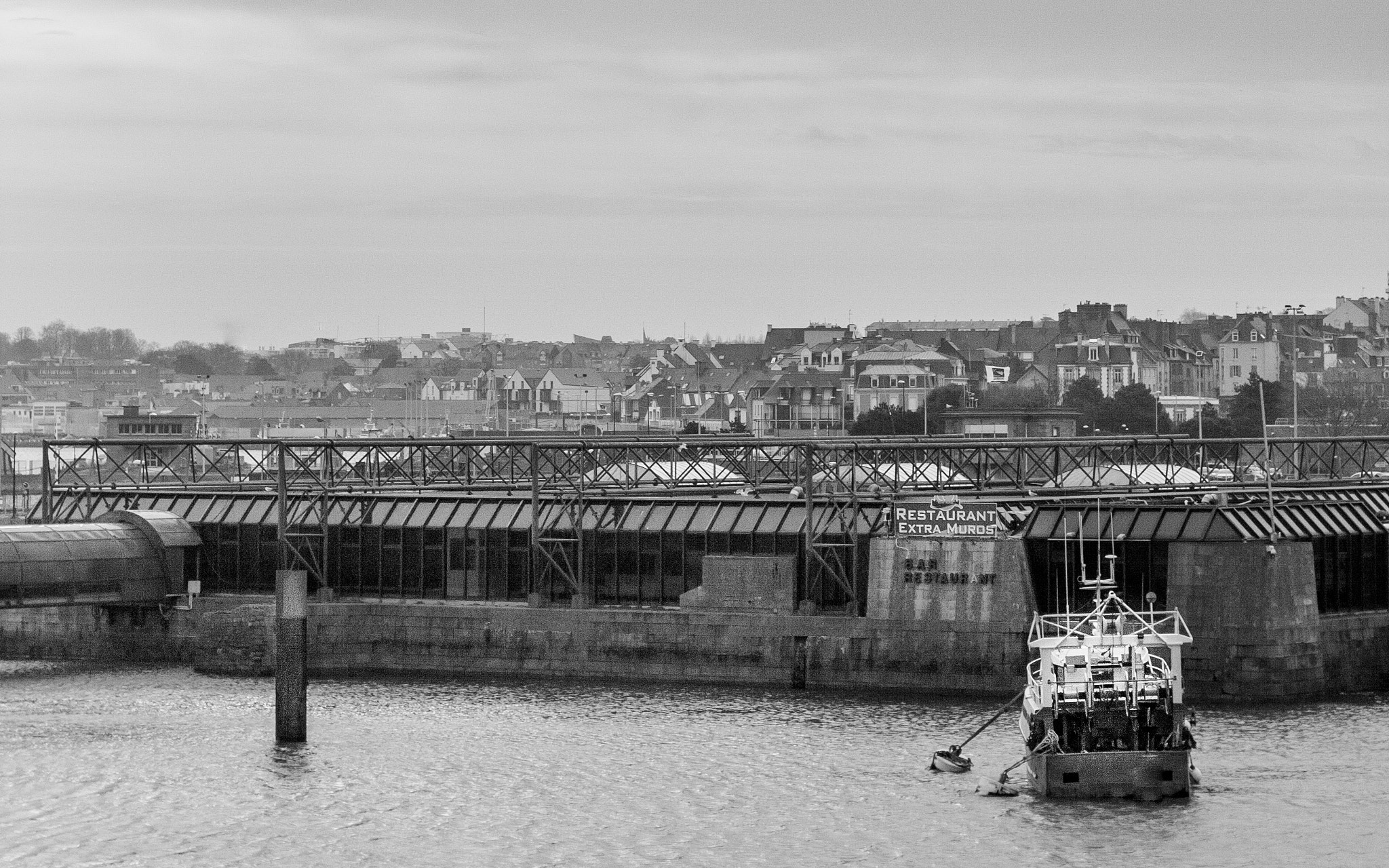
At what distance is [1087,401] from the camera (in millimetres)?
193375

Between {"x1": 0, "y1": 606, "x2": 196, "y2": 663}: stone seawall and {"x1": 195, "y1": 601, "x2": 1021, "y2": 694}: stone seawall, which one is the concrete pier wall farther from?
{"x1": 0, "y1": 606, "x2": 196, "y2": 663}: stone seawall

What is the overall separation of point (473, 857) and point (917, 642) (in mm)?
28416

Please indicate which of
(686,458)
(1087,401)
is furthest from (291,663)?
(1087,401)

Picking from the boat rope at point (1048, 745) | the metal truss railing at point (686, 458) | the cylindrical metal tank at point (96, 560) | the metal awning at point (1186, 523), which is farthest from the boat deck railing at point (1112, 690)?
the cylindrical metal tank at point (96, 560)

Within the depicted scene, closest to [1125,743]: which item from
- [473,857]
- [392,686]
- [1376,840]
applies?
[1376,840]

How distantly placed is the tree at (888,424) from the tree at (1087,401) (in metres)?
13.8

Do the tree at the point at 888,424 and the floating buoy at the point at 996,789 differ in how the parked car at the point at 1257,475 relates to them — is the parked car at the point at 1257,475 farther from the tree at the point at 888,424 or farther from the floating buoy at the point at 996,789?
the floating buoy at the point at 996,789

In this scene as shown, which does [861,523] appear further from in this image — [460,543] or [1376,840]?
[1376,840]

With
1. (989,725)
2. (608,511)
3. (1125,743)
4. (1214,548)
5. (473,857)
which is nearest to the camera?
(473,857)

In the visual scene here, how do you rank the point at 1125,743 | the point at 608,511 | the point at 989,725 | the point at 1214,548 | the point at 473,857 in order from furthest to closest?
1. the point at 608,511
2. the point at 1214,548
3. the point at 989,725
4. the point at 1125,743
5. the point at 473,857

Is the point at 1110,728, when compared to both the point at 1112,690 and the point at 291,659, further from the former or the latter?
the point at 291,659

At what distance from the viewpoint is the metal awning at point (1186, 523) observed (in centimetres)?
8044

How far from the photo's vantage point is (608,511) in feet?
304

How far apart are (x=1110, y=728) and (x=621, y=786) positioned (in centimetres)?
1346
